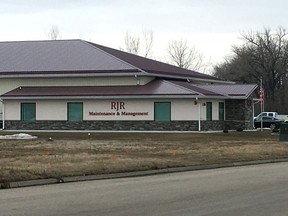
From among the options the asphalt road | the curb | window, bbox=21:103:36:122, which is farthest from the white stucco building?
the asphalt road

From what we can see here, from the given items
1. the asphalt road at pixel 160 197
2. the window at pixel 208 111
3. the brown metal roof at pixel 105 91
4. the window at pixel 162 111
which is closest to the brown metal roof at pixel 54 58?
the brown metal roof at pixel 105 91

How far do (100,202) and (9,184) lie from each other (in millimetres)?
3531

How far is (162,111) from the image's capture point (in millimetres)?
41688

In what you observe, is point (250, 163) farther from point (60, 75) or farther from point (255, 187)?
point (60, 75)

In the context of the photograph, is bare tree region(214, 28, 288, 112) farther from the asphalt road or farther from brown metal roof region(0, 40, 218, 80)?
the asphalt road

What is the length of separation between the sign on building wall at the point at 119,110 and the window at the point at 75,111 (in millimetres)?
527

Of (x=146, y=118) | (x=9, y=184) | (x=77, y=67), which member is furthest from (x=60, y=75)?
(x=9, y=184)

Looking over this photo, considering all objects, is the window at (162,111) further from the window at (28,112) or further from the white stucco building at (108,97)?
the window at (28,112)

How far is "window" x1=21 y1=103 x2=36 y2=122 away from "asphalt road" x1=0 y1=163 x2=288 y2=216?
96.8 feet

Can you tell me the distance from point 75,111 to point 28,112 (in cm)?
396

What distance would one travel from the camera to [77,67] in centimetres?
4431

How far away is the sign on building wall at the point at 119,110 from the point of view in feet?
137

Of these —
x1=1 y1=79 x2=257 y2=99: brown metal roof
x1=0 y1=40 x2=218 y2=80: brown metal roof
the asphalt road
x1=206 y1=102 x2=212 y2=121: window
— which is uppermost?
x1=0 y1=40 x2=218 y2=80: brown metal roof

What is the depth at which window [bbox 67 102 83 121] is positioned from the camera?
142ft
